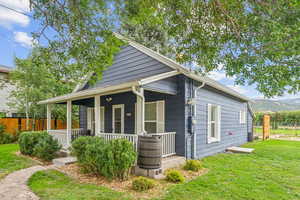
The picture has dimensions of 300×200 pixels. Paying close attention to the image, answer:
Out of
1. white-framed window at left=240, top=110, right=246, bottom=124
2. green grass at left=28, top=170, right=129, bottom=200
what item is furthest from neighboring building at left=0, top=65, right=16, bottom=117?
white-framed window at left=240, top=110, right=246, bottom=124

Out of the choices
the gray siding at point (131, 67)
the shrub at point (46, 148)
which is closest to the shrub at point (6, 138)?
the shrub at point (46, 148)

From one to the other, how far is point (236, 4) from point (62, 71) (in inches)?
156

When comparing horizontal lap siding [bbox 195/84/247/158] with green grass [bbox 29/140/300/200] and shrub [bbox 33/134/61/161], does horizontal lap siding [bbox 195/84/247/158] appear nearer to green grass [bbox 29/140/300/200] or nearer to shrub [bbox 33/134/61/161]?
green grass [bbox 29/140/300/200]

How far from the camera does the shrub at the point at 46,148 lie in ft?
24.2

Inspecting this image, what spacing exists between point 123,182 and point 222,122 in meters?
6.07

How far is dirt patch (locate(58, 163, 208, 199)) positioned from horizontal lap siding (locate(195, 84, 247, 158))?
1887 millimetres

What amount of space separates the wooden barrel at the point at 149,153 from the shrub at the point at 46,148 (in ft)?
13.2

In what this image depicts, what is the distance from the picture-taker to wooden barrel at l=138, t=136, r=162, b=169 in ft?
17.1

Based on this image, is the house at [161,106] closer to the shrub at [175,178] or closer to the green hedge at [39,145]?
the green hedge at [39,145]

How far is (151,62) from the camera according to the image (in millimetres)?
7957

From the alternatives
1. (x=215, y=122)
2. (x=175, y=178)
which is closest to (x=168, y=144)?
(x=175, y=178)

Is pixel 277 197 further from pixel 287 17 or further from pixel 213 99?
pixel 213 99

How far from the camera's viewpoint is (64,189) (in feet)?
14.5

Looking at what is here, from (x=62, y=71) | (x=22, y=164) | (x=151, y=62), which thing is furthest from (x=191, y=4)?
(x=22, y=164)
